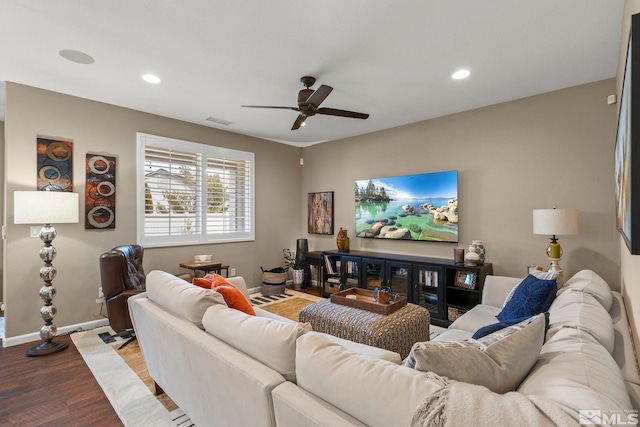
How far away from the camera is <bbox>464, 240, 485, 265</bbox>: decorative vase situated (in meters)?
3.69

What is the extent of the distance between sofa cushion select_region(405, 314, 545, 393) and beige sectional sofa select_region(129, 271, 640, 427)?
0.02 meters

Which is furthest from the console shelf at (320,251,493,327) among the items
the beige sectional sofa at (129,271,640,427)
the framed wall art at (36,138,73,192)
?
the framed wall art at (36,138,73,192)

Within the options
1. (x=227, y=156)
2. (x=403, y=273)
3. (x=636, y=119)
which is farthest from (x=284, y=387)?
(x=227, y=156)

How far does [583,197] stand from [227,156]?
4798 mm

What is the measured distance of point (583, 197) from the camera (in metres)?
3.26

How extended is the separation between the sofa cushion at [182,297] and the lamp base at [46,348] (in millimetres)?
1817

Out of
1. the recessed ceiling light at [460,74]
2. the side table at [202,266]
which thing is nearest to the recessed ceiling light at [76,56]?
the side table at [202,266]

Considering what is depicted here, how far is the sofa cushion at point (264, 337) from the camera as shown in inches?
50.1

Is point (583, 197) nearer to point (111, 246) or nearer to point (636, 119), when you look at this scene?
point (636, 119)

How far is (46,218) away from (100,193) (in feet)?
2.84

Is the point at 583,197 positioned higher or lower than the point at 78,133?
lower

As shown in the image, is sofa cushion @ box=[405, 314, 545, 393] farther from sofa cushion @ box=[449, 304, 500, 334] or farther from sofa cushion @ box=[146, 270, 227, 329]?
sofa cushion @ box=[449, 304, 500, 334]

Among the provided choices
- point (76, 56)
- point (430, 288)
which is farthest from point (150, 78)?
point (430, 288)

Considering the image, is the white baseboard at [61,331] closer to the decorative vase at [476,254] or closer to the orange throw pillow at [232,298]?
the orange throw pillow at [232,298]
